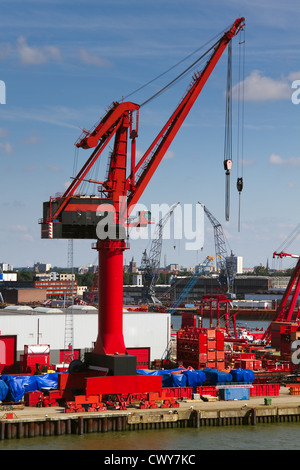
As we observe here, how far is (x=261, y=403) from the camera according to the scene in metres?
53.2

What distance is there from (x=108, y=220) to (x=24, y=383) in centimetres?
1267

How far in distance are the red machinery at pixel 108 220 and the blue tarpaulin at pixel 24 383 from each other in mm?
3242

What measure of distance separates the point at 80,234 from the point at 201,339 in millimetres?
17876

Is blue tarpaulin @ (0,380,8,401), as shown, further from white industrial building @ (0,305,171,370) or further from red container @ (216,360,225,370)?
red container @ (216,360,225,370)

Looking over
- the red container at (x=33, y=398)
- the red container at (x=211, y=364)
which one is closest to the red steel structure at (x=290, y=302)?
the red container at (x=211, y=364)

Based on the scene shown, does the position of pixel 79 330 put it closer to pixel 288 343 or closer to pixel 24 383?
pixel 24 383

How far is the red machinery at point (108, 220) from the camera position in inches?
2044

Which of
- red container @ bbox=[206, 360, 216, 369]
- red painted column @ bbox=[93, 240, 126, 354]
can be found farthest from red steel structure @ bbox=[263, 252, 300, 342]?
red painted column @ bbox=[93, 240, 126, 354]

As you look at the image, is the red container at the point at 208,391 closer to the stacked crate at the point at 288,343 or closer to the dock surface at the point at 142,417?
the dock surface at the point at 142,417

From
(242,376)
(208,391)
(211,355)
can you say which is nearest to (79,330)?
(211,355)

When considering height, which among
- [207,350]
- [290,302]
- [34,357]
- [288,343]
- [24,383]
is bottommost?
[24,383]

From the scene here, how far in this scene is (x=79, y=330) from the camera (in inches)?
2606
